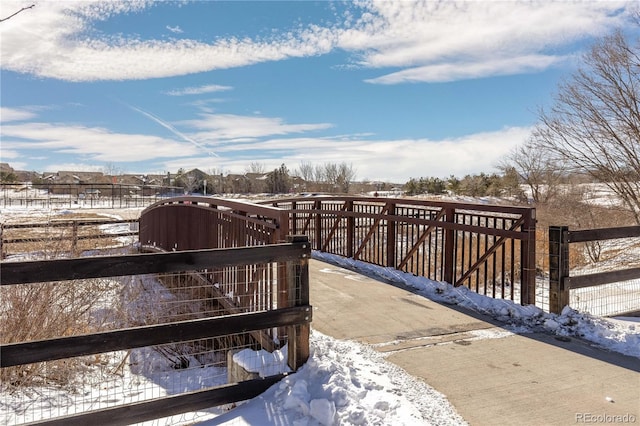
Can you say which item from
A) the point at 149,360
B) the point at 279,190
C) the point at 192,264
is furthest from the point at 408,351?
the point at 279,190

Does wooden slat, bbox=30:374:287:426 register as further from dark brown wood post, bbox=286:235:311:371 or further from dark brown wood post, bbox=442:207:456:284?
dark brown wood post, bbox=442:207:456:284

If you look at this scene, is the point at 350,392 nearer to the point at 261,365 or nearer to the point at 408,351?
the point at 261,365

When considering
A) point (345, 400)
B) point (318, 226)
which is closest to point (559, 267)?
point (345, 400)

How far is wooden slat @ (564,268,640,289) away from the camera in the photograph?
5.57 meters

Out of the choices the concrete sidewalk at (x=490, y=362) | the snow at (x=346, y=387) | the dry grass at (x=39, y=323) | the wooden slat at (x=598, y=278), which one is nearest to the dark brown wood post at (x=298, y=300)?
the snow at (x=346, y=387)

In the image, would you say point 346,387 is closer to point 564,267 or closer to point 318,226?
point 564,267

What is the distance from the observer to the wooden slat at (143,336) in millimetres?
3098

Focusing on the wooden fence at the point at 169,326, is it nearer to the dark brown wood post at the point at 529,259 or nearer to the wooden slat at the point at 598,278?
the dark brown wood post at the point at 529,259

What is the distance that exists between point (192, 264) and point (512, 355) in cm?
313

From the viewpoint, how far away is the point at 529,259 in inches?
231

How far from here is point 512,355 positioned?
4473 mm

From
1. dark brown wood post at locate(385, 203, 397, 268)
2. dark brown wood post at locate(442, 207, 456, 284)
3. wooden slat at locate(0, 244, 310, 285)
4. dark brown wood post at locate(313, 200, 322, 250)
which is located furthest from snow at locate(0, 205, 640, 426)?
dark brown wood post at locate(313, 200, 322, 250)

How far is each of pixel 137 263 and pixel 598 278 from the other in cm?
528

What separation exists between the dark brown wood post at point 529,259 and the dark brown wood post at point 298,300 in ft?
10.7
